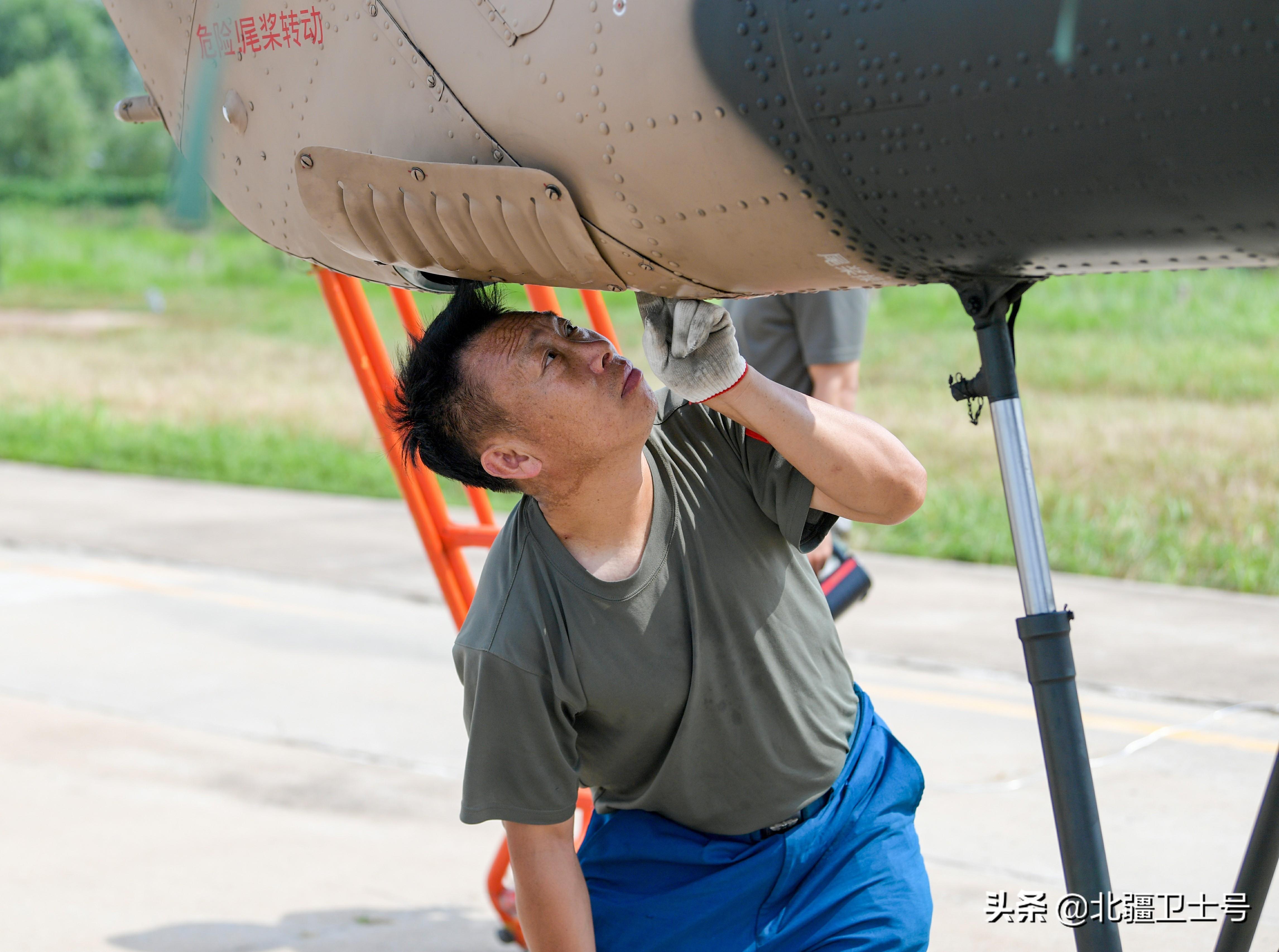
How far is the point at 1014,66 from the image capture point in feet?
4.65

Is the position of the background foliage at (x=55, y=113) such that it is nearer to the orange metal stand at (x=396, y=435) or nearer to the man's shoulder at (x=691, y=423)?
the orange metal stand at (x=396, y=435)

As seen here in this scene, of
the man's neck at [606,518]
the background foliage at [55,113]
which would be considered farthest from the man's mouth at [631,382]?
the background foliage at [55,113]

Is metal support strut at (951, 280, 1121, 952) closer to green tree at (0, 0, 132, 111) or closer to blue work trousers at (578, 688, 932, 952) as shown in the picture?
blue work trousers at (578, 688, 932, 952)

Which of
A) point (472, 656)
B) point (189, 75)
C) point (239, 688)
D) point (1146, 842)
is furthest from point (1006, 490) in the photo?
point (239, 688)

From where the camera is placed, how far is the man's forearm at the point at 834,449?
6.88ft

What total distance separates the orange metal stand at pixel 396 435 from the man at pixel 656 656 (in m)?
0.75

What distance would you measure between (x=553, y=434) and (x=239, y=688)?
3797 millimetres

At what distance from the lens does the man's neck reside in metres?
2.19

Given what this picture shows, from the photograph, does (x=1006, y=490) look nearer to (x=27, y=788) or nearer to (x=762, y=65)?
(x=762, y=65)

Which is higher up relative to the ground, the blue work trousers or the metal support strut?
the metal support strut

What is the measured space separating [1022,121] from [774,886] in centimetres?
127

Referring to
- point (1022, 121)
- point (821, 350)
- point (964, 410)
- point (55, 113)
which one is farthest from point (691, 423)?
point (55, 113)

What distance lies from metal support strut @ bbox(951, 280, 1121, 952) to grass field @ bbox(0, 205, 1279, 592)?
4.01 feet

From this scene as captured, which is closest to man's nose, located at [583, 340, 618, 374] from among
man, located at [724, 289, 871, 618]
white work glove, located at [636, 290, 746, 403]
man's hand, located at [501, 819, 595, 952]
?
white work glove, located at [636, 290, 746, 403]
